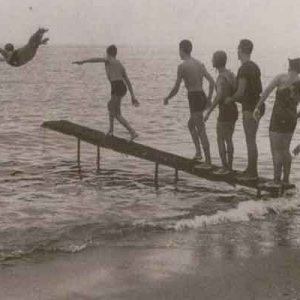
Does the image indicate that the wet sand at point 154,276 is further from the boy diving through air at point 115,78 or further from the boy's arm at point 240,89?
the boy diving through air at point 115,78

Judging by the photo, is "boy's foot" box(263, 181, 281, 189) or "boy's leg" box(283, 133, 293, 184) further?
"boy's foot" box(263, 181, 281, 189)

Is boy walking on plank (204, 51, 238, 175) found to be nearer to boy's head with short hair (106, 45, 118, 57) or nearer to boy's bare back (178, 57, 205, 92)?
boy's bare back (178, 57, 205, 92)

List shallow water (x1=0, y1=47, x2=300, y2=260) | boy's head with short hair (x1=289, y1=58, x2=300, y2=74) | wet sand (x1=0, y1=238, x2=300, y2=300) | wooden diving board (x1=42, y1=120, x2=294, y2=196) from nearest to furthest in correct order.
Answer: wet sand (x1=0, y1=238, x2=300, y2=300), shallow water (x1=0, y1=47, x2=300, y2=260), boy's head with short hair (x1=289, y1=58, x2=300, y2=74), wooden diving board (x1=42, y1=120, x2=294, y2=196)

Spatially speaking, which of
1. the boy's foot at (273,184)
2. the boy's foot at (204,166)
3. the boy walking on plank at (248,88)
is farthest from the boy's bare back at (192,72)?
the boy's foot at (273,184)

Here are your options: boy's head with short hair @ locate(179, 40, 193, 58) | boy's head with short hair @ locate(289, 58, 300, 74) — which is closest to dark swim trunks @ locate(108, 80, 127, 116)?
boy's head with short hair @ locate(179, 40, 193, 58)

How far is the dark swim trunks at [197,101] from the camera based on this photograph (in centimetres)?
1190

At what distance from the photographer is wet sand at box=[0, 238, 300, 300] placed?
649cm

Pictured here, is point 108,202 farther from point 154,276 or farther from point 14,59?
point 14,59

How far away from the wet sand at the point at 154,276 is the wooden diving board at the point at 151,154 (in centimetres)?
315

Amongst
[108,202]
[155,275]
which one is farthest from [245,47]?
[155,275]

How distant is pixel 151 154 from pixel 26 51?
6.21m

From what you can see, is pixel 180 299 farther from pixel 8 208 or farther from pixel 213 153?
pixel 213 153

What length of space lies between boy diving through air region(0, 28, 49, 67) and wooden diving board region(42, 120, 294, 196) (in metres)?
5.12

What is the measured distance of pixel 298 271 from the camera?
711 cm
